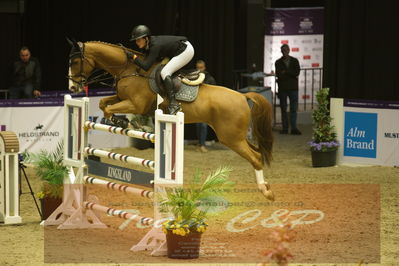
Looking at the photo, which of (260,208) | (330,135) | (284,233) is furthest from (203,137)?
(284,233)

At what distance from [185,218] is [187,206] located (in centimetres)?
12

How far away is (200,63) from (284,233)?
10.1m

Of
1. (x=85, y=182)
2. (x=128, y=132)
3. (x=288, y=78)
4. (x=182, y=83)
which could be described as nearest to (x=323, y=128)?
(x=288, y=78)

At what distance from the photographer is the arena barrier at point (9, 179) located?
9539 millimetres

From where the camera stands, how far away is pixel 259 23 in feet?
65.4

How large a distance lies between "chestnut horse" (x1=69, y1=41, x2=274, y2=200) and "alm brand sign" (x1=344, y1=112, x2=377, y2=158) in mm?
3709

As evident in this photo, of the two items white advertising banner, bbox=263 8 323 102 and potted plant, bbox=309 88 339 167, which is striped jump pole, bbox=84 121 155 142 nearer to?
potted plant, bbox=309 88 339 167

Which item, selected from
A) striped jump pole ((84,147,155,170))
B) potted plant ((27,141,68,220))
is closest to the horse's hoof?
striped jump pole ((84,147,155,170))

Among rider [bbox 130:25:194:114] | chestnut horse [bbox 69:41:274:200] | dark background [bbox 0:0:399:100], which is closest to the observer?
rider [bbox 130:25:194:114]

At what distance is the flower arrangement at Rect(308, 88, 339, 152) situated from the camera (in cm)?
1338

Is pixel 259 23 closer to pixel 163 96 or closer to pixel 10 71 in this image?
pixel 10 71

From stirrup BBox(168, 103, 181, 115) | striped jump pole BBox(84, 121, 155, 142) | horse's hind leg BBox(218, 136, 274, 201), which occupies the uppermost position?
stirrup BBox(168, 103, 181, 115)

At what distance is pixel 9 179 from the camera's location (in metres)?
9.62

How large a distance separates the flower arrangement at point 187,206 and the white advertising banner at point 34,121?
19.0 feet
